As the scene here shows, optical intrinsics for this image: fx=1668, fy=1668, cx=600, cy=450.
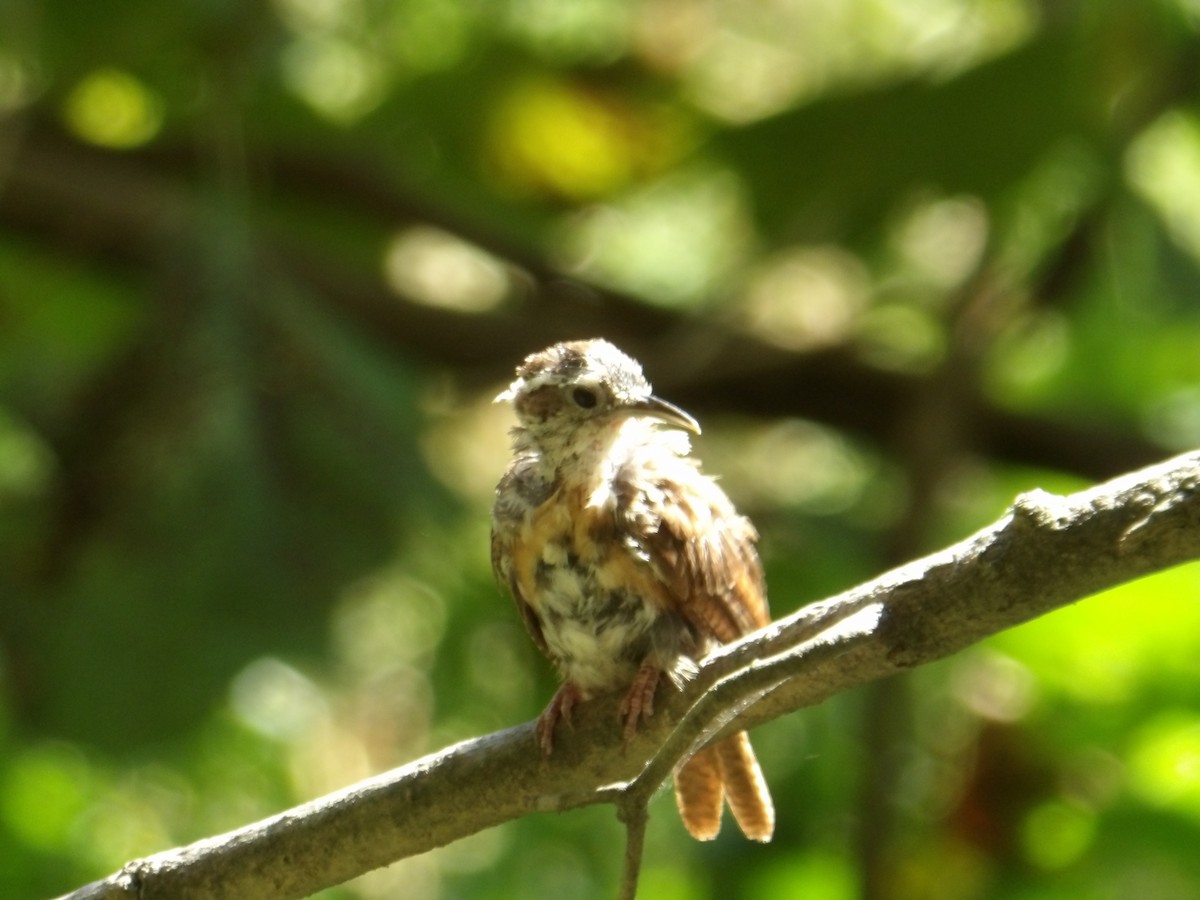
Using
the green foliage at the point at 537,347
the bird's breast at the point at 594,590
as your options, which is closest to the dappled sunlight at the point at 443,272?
the green foliage at the point at 537,347

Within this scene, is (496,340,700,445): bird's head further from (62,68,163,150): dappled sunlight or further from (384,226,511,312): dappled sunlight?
Answer: (62,68,163,150): dappled sunlight

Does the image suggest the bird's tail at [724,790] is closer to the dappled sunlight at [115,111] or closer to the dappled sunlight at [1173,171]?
the dappled sunlight at [1173,171]

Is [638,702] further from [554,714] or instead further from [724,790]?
[724,790]

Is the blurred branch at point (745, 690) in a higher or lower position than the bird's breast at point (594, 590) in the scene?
lower

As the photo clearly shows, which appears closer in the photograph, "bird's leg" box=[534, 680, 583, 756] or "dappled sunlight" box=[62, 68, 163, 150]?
"bird's leg" box=[534, 680, 583, 756]

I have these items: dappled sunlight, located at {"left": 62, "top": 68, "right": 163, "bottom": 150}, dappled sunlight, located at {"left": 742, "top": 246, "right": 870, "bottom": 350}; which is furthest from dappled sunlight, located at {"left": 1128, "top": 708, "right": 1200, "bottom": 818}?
dappled sunlight, located at {"left": 62, "top": 68, "right": 163, "bottom": 150}

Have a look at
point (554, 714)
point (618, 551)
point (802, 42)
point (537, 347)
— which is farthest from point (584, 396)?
point (802, 42)
